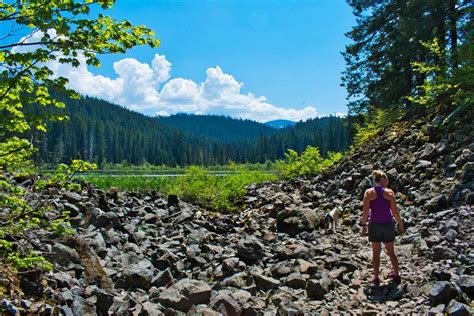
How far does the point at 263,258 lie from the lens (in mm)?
7965

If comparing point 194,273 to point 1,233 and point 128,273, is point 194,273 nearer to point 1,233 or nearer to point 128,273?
point 128,273

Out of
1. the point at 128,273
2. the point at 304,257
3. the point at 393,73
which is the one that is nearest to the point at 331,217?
the point at 304,257

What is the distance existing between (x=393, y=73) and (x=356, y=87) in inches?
214

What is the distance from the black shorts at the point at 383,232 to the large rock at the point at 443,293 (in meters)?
1.60

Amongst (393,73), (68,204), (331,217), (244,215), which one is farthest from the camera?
(393,73)

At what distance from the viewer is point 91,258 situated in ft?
21.6

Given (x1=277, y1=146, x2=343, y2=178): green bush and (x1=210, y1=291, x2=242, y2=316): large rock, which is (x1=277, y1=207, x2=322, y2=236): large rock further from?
(x1=277, y1=146, x2=343, y2=178): green bush

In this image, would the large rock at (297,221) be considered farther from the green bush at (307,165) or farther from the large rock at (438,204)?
the green bush at (307,165)

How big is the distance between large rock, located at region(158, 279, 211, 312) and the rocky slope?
2 cm

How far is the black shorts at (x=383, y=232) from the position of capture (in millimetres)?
6980

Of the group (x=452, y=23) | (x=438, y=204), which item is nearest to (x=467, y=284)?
(x=438, y=204)

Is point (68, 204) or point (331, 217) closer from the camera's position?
point (68, 204)

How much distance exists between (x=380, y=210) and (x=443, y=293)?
6.64ft

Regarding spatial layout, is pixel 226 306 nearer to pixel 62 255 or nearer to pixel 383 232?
pixel 62 255
